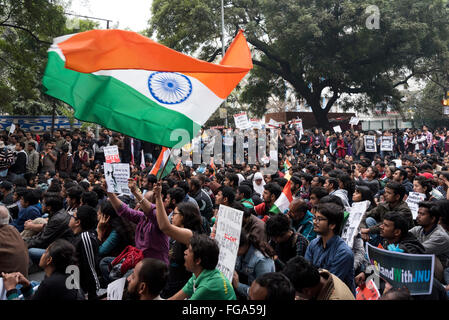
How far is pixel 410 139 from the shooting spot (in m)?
20.6

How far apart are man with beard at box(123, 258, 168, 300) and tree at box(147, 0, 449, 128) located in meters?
20.8

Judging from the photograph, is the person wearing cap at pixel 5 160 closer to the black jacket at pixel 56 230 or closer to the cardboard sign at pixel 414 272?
the black jacket at pixel 56 230

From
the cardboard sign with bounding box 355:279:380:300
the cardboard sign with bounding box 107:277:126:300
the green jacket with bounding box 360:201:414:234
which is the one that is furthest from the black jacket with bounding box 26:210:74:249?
the green jacket with bounding box 360:201:414:234

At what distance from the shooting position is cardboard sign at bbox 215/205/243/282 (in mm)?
3580

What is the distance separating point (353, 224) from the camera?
4.68m

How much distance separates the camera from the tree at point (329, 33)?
22.7 meters

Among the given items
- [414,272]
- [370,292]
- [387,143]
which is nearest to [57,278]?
[370,292]

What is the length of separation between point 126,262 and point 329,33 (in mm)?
22490

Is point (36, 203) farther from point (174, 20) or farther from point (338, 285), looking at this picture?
point (174, 20)

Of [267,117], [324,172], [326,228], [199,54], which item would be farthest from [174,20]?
[326,228]

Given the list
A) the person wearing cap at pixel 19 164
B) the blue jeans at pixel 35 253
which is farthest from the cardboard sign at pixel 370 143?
the blue jeans at pixel 35 253

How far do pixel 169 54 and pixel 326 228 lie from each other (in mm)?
2598

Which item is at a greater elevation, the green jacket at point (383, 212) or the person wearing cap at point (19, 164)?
the person wearing cap at point (19, 164)

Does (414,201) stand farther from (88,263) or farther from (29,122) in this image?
(29,122)
